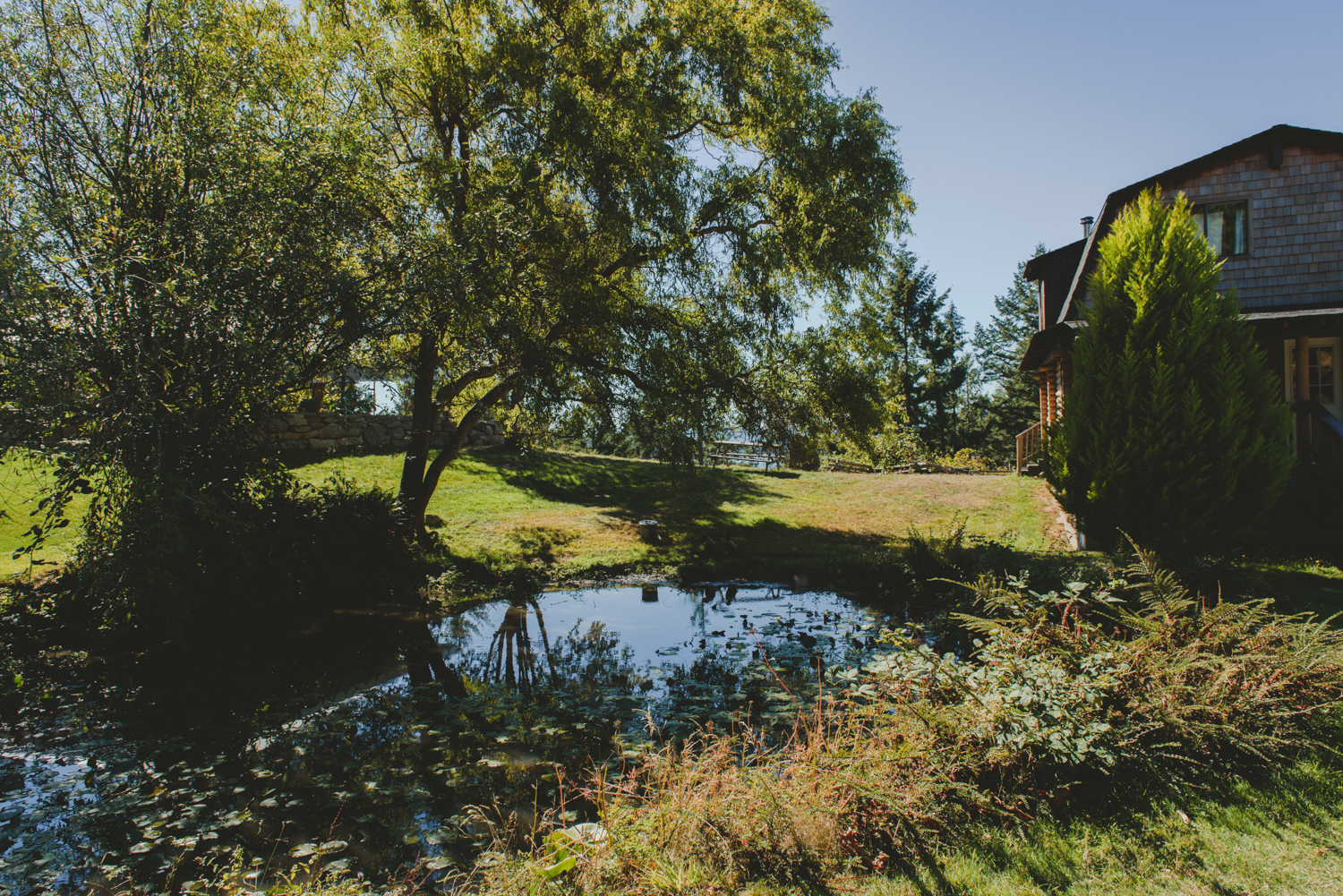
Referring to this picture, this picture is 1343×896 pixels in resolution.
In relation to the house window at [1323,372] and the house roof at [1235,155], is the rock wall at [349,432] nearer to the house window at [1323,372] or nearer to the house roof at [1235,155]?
the house roof at [1235,155]

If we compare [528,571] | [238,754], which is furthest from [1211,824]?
[528,571]

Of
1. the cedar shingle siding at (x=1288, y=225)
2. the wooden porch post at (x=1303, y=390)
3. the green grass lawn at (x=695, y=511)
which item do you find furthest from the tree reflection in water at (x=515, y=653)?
the cedar shingle siding at (x=1288, y=225)

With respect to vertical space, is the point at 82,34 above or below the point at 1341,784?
above

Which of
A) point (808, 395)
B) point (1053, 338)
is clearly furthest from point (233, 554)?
point (1053, 338)

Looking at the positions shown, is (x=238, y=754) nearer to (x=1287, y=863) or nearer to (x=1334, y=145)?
(x=1287, y=863)

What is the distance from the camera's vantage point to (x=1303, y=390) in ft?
44.2

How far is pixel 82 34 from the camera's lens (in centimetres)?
795

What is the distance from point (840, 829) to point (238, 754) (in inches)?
A: 187

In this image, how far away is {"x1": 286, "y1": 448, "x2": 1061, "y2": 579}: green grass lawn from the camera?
13281mm

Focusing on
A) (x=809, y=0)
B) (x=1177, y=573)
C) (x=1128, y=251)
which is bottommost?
(x=1177, y=573)

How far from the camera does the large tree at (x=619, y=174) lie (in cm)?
1156

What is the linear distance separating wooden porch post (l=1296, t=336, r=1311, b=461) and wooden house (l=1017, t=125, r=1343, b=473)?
2 centimetres

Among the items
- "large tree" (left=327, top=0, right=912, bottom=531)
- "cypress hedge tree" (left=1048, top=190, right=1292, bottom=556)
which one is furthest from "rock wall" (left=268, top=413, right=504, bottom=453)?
"cypress hedge tree" (left=1048, top=190, right=1292, bottom=556)

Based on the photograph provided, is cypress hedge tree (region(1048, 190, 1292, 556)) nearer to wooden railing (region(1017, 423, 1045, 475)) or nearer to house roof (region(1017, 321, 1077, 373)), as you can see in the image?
house roof (region(1017, 321, 1077, 373))
